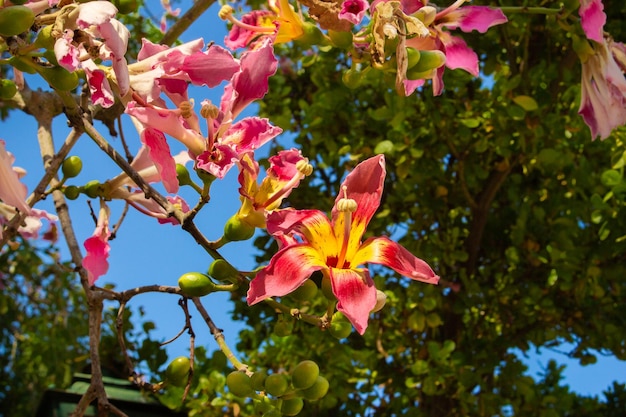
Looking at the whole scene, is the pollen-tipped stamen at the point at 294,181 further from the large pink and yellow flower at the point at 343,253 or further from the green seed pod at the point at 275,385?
the green seed pod at the point at 275,385

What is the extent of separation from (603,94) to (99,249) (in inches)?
30.2

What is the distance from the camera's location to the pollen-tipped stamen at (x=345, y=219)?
70 centimetres

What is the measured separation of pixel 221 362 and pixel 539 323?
0.92 metres

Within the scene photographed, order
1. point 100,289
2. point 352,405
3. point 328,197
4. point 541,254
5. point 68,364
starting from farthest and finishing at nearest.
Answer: point 68,364
point 328,197
point 352,405
point 541,254
point 100,289

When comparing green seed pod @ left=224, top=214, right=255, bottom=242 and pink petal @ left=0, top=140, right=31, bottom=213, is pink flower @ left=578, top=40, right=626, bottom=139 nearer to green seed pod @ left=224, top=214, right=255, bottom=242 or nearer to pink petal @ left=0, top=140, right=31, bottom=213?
green seed pod @ left=224, top=214, right=255, bottom=242

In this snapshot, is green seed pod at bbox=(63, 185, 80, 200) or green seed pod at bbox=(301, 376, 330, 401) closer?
green seed pod at bbox=(301, 376, 330, 401)

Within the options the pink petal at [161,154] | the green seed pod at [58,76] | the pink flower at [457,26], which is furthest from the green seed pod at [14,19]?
the pink flower at [457,26]

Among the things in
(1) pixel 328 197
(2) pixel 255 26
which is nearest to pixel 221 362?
(1) pixel 328 197

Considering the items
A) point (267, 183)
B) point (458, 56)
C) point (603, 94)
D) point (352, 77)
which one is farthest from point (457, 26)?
point (267, 183)

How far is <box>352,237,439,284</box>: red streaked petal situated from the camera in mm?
700

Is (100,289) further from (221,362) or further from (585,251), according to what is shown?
(585,251)

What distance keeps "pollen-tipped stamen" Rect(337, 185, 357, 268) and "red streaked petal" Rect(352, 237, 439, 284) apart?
0.04ft

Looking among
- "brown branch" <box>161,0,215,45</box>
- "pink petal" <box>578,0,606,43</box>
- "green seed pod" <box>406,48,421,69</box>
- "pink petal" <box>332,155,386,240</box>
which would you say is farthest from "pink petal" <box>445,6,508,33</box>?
"brown branch" <box>161,0,215,45</box>

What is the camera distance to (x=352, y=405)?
227cm
